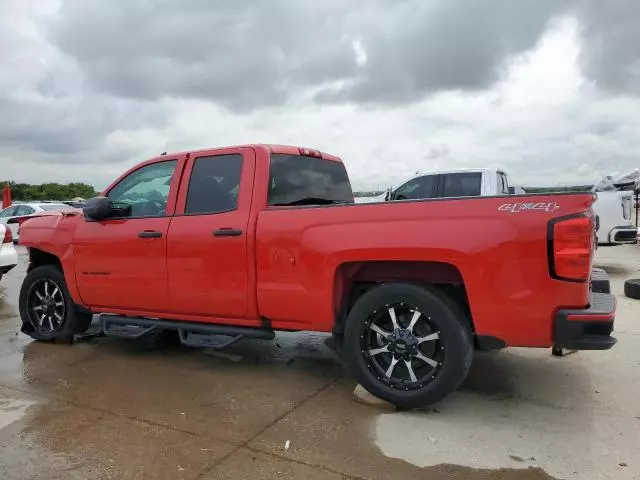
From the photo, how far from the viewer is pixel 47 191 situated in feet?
181

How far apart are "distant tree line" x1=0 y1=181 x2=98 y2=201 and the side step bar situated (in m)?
51.2

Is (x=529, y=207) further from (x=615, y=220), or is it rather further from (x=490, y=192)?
(x=615, y=220)

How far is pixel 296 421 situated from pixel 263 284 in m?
1.06

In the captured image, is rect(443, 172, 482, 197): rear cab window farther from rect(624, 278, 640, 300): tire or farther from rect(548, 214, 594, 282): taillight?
rect(548, 214, 594, 282): taillight

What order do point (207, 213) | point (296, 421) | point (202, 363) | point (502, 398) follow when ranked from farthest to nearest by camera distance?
point (202, 363) < point (207, 213) < point (502, 398) < point (296, 421)

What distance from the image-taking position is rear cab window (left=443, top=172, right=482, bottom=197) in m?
10.7

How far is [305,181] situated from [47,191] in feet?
190

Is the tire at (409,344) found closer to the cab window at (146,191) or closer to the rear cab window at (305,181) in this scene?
the rear cab window at (305,181)

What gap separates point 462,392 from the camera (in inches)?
160

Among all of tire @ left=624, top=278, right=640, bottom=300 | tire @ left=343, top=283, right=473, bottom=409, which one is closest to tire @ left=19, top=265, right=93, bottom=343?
tire @ left=343, top=283, right=473, bottom=409

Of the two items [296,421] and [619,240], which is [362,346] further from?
[619,240]

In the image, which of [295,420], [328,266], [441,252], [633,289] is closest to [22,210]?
[328,266]

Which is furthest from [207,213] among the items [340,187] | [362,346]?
[362,346]

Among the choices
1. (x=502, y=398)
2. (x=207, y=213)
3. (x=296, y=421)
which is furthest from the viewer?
(x=207, y=213)
